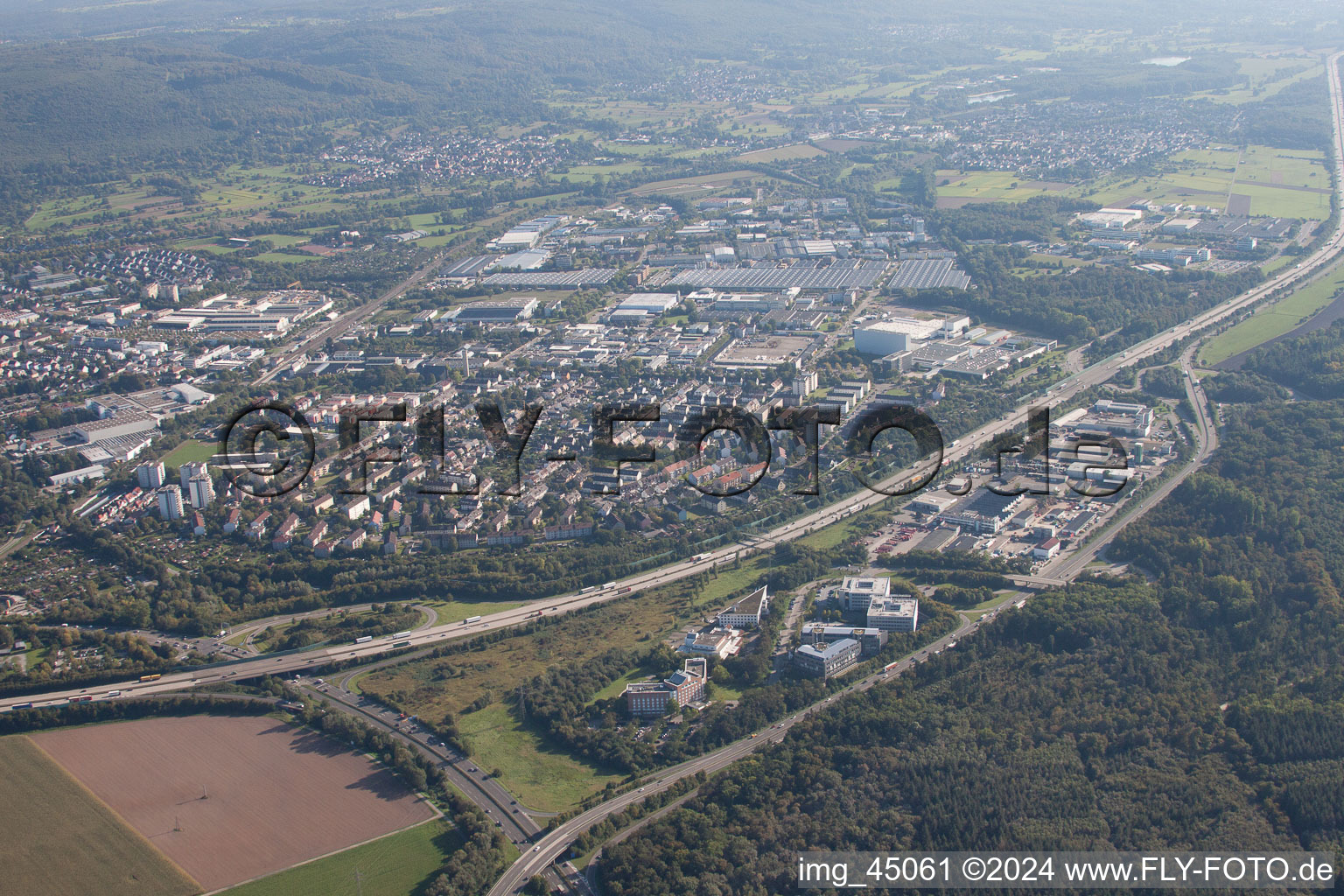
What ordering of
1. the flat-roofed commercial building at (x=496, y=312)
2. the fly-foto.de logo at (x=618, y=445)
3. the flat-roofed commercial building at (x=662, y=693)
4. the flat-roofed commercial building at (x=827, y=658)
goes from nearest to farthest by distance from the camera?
1. the flat-roofed commercial building at (x=662, y=693)
2. the flat-roofed commercial building at (x=827, y=658)
3. the fly-foto.de logo at (x=618, y=445)
4. the flat-roofed commercial building at (x=496, y=312)

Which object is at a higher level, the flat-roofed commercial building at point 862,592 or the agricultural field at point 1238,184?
the agricultural field at point 1238,184

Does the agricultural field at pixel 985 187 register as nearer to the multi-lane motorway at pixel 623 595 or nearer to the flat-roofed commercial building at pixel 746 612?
the multi-lane motorway at pixel 623 595

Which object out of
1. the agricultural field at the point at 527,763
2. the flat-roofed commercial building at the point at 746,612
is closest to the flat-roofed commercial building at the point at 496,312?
the flat-roofed commercial building at the point at 746,612

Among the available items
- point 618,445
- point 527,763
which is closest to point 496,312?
point 618,445

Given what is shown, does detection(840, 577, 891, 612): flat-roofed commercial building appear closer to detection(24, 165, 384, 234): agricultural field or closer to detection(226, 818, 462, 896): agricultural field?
detection(226, 818, 462, 896): agricultural field

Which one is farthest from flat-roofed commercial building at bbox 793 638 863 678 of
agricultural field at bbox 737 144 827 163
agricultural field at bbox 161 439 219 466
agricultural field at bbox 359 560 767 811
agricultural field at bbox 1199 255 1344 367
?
agricultural field at bbox 737 144 827 163

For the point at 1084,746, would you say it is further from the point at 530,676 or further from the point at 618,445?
the point at 618,445

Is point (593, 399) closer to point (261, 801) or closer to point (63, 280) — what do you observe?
point (261, 801)
